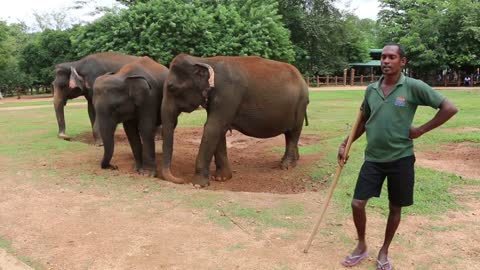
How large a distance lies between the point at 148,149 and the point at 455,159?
575cm

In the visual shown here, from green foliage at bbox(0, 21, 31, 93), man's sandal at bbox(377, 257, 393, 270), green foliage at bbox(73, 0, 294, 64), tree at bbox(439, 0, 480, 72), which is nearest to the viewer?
man's sandal at bbox(377, 257, 393, 270)

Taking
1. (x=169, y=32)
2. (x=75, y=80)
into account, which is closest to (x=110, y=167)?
(x=75, y=80)

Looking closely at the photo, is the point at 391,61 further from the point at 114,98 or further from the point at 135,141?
the point at 135,141

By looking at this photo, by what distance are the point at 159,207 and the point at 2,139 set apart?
25.3ft

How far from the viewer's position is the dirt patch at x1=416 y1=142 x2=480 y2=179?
25.8 ft

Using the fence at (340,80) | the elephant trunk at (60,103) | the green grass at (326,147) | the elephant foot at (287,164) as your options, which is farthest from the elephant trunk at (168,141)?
the fence at (340,80)

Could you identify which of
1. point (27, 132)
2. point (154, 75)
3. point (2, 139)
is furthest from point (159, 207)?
point (27, 132)

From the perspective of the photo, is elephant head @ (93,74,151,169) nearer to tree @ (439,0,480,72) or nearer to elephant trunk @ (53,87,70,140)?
elephant trunk @ (53,87,70,140)

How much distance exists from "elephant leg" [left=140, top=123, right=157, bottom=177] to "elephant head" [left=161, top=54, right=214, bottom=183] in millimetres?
452

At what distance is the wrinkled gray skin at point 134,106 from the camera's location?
7.64 m

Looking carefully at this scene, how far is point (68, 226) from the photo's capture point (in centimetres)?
523

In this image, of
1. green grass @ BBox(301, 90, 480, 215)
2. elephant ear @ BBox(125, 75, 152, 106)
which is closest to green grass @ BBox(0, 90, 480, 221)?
green grass @ BBox(301, 90, 480, 215)

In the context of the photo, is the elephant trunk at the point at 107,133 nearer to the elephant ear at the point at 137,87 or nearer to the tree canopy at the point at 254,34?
the elephant ear at the point at 137,87

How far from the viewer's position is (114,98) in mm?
7625
